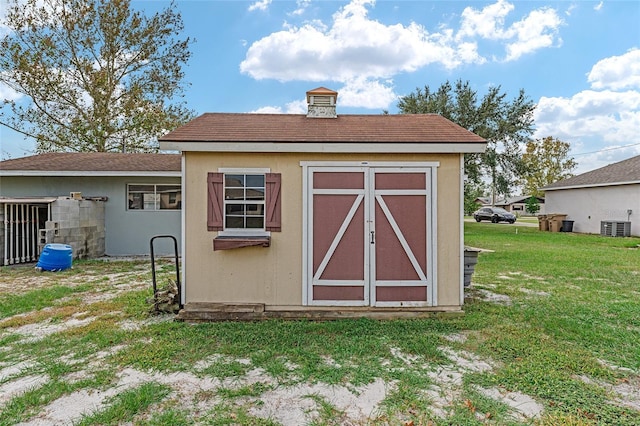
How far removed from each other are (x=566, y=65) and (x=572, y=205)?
765cm

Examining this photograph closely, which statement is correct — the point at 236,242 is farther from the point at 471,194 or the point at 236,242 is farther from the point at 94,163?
the point at 471,194

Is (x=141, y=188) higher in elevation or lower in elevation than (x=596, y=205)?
higher

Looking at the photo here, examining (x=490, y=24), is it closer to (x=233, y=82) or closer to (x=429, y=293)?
(x=233, y=82)

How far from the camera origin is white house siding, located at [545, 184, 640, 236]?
1413cm

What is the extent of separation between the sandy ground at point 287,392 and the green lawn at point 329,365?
12 mm

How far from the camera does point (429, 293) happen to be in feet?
14.0

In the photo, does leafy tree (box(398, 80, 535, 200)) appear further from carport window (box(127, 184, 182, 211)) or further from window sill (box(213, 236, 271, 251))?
window sill (box(213, 236, 271, 251))

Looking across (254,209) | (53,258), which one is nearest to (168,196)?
(53,258)

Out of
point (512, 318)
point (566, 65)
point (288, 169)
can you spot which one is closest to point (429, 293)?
point (512, 318)

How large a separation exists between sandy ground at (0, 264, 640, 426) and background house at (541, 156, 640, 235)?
15.5 meters

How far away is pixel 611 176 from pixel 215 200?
743 inches

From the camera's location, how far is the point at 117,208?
31.0 ft

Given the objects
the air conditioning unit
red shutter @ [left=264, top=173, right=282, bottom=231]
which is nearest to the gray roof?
the air conditioning unit

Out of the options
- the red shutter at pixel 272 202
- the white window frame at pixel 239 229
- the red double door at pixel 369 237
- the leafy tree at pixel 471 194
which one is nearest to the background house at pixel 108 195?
the white window frame at pixel 239 229
